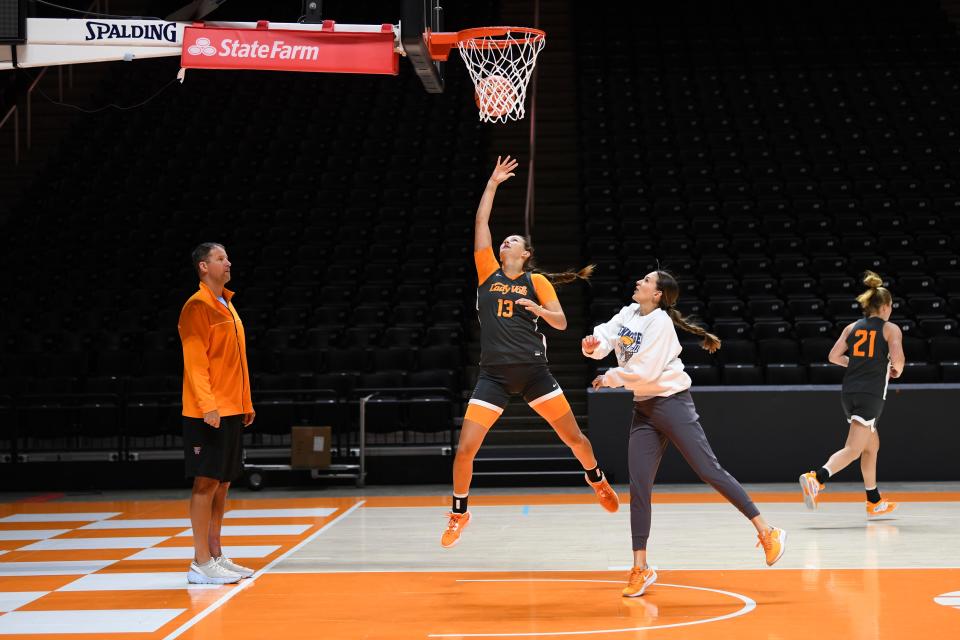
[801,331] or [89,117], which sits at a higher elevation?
[89,117]

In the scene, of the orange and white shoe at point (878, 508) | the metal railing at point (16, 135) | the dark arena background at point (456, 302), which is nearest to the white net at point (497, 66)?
the dark arena background at point (456, 302)

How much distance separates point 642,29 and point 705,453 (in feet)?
63.7

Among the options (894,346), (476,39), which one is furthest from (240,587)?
(894,346)

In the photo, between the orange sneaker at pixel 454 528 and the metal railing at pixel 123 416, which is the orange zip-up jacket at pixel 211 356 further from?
the metal railing at pixel 123 416

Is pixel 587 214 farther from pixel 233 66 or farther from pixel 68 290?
pixel 233 66

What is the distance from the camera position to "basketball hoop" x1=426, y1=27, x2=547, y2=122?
26.5 feet

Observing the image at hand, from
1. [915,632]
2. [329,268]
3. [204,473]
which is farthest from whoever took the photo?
[329,268]

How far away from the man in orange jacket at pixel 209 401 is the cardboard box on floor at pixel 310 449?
5381 mm

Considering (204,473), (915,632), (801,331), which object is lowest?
(915,632)

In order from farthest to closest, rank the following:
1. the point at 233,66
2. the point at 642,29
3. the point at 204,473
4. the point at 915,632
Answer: the point at 642,29
the point at 233,66
the point at 204,473
the point at 915,632

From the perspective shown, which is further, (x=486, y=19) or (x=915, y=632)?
(x=486, y=19)

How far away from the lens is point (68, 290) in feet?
54.5

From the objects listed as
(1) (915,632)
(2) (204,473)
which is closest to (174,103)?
(2) (204,473)

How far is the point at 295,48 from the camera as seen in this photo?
7840 millimetres
